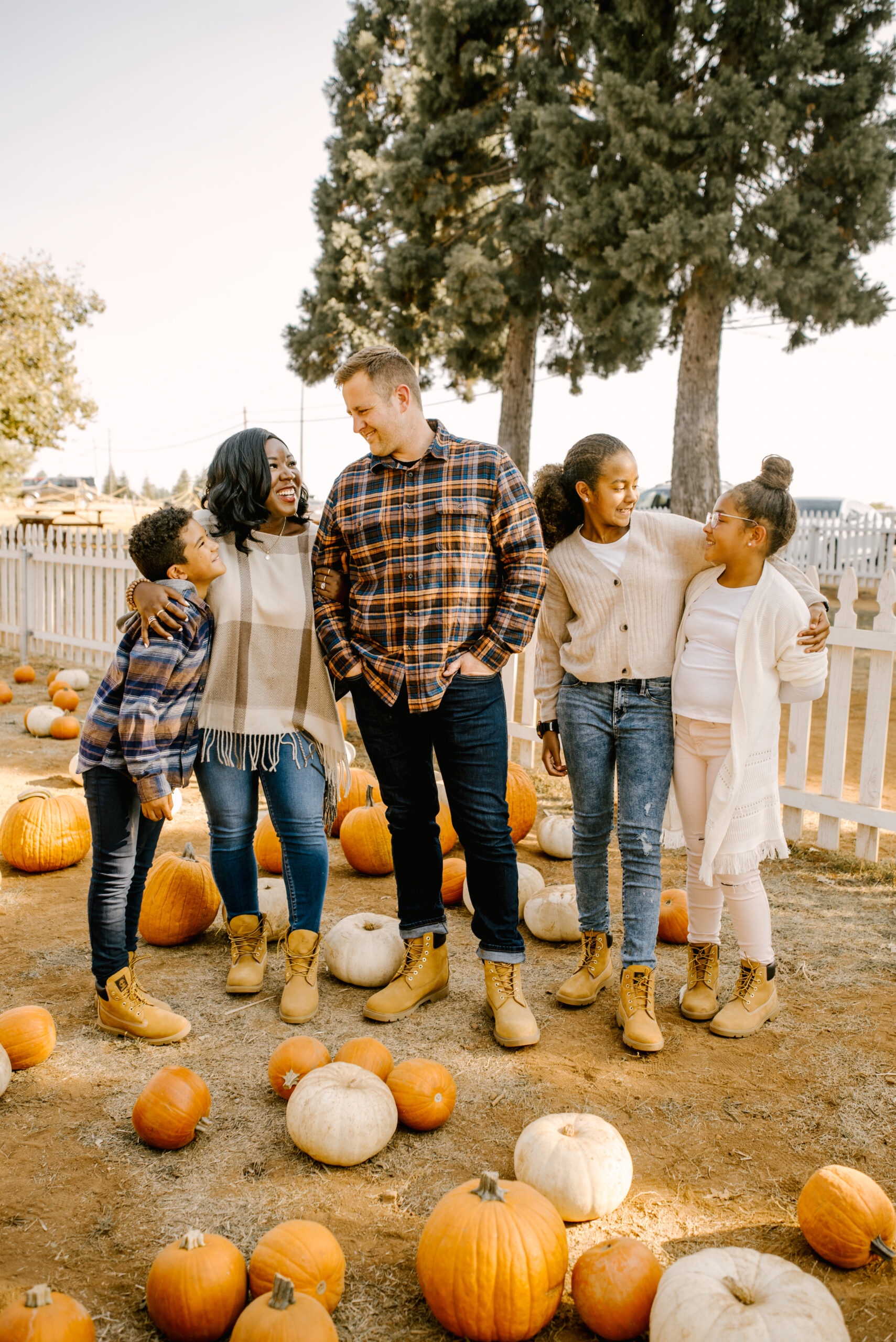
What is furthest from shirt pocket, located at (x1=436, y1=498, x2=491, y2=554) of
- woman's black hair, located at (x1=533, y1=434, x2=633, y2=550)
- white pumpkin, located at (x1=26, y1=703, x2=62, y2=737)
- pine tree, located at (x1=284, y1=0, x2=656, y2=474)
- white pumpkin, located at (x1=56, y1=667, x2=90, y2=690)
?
pine tree, located at (x1=284, y1=0, x2=656, y2=474)

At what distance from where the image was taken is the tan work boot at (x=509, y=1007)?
2.81m

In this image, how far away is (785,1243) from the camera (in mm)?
1988

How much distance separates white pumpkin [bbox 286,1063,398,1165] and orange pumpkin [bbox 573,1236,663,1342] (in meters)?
0.65

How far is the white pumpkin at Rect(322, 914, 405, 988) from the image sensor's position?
322 cm

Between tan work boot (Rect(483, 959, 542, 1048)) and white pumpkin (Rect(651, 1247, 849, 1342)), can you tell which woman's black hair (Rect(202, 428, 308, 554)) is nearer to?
tan work boot (Rect(483, 959, 542, 1048))

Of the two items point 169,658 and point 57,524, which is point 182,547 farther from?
point 57,524

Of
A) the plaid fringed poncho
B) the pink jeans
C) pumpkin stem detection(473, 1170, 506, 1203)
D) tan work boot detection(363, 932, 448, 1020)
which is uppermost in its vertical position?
the plaid fringed poncho

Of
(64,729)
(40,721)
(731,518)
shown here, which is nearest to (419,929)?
(731,518)

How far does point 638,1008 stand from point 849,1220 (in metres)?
0.99

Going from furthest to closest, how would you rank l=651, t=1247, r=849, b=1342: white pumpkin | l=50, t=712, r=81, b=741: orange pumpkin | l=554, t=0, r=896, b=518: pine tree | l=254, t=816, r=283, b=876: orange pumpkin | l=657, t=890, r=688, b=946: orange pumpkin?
l=554, t=0, r=896, b=518: pine tree
l=50, t=712, r=81, b=741: orange pumpkin
l=254, t=816, r=283, b=876: orange pumpkin
l=657, t=890, r=688, b=946: orange pumpkin
l=651, t=1247, r=849, b=1342: white pumpkin

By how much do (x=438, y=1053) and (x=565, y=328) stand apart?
18.2 meters

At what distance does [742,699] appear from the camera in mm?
2732

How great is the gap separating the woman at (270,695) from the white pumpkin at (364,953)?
20cm

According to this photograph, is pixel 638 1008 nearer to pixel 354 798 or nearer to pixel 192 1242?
pixel 192 1242
